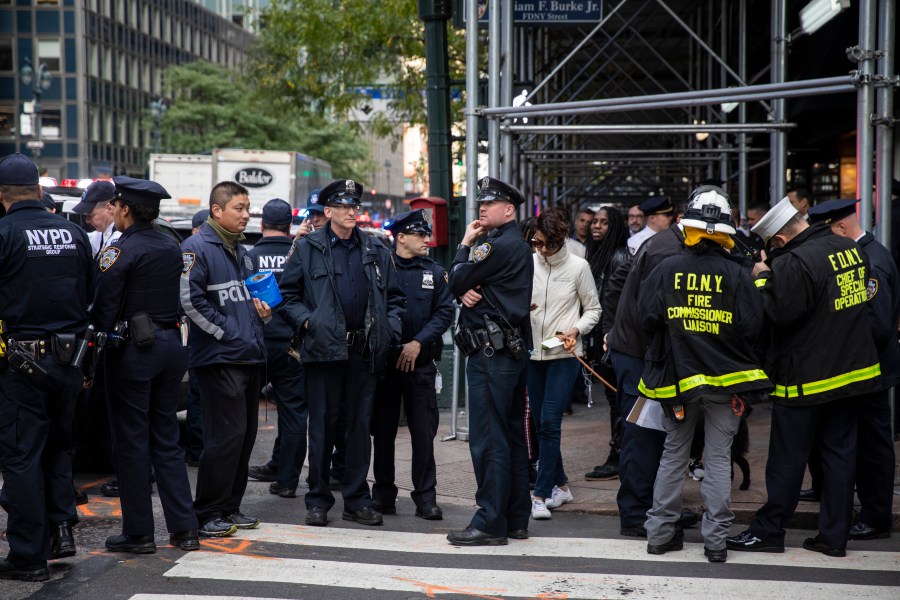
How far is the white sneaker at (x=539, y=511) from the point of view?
7.01 meters

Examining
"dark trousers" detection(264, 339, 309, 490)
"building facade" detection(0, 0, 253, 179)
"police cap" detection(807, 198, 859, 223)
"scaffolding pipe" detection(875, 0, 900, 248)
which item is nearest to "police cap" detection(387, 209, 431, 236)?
"dark trousers" detection(264, 339, 309, 490)

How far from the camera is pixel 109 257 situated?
6043mm

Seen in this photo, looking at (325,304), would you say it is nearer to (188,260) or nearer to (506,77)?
(188,260)

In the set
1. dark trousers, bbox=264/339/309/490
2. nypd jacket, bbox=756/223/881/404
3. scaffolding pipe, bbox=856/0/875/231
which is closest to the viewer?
nypd jacket, bbox=756/223/881/404

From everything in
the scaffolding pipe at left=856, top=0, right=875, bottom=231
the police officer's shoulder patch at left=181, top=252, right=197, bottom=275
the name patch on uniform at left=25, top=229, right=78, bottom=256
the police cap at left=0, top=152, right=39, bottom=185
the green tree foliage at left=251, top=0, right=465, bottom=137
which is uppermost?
the green tree foliage at left=251, top=0, right=465, bottom=137

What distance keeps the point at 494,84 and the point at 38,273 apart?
4.44 metres

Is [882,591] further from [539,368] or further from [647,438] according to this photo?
[539,368]

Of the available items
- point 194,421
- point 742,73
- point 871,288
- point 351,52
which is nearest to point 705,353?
point 871,288

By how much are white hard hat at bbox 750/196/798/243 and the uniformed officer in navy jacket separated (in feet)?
10.3

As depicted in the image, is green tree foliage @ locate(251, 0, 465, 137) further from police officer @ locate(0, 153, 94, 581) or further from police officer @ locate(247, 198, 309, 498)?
police officer @ locate(0, 153, 94, 581)

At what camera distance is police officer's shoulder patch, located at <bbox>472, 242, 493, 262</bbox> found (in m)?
6.23

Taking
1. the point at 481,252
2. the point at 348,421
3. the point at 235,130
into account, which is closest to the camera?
the point at 481,252

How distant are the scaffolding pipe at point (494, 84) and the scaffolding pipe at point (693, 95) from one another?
139 millimetres

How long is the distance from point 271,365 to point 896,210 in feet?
17.6
